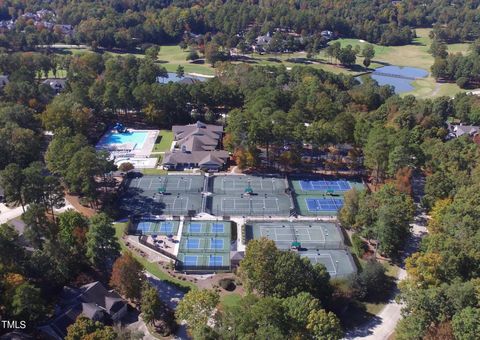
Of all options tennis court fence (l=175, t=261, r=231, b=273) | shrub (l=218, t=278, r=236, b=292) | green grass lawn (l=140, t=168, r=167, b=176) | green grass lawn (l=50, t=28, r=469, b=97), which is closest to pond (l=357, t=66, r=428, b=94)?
green grass lawn (l=50, t=28, r=469, b=97)

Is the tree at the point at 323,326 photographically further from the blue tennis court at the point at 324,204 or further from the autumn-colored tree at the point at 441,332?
the blue tennis court at the point at 324,204

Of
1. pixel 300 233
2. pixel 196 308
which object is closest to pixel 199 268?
pixel 196 308

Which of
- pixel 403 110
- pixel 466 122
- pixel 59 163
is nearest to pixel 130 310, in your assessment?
pixel 59 163

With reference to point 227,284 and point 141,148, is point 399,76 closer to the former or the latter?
point 141,148

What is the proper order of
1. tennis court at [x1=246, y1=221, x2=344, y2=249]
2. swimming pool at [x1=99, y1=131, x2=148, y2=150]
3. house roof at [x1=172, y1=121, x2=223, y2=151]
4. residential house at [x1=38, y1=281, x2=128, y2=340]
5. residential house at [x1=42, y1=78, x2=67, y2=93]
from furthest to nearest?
residential house at [x1=42, y1=78, x2=67, y2=93], swimming pool at [x1=99, y1=131, x2=148, y2=150], house roof at [x1=172, y1=121, x2=223, y2=151], tennis court at [x1=246, y1=221, x2=344, y2=249], residential house at [x1=38, y1=281, x2=128, y2=340]

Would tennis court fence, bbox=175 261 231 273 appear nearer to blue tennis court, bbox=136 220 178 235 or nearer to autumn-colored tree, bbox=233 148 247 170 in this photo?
blue tennis court, bbox=136 220 178 235

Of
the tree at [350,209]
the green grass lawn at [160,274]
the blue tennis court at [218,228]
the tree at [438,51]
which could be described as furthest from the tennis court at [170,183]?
the tree at [438,51]

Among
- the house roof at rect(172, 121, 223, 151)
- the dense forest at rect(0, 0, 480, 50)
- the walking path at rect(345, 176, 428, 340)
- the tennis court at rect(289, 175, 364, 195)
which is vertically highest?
the dense forest at rect(0, 0, 480, 50)
